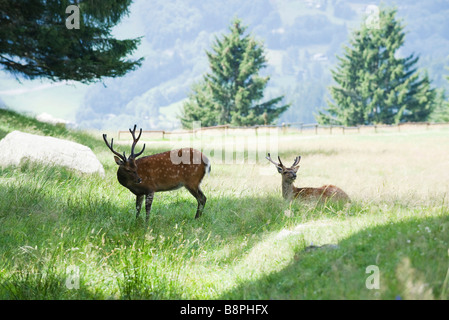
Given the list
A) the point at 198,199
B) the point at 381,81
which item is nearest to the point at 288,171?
the point at 198,199

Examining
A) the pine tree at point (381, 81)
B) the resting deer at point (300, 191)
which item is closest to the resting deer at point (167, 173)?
the resting deer at point (300, 191)

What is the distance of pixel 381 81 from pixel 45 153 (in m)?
45.5

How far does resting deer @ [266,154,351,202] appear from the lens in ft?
25.2

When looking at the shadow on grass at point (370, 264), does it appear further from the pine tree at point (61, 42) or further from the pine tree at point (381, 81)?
the pine tree at point (381, 81)

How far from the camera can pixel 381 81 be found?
47688mm

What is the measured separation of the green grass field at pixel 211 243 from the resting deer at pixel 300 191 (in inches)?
10.6

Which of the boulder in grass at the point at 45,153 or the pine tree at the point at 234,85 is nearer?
the boulder in grass at the point at 45,153

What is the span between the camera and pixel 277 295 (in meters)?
3.80

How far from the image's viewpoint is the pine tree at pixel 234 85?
4319 centimetres

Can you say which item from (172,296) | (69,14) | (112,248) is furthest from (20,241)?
(69,14)
